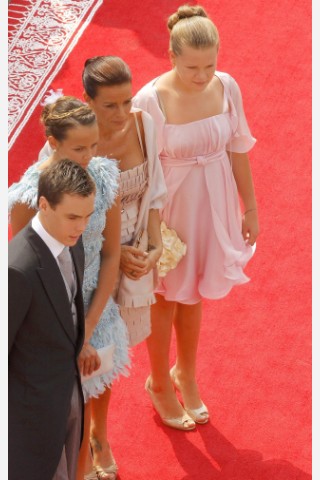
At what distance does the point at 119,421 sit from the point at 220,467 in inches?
20.2

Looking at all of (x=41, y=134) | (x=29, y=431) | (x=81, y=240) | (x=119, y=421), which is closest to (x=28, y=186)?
(x=81, y=240)

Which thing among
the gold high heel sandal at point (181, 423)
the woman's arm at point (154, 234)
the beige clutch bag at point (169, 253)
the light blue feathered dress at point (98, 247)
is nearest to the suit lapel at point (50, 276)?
the light blue feathered dress at point (98, 247)

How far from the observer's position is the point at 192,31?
4047 mm

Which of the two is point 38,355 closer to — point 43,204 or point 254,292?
point 43,204

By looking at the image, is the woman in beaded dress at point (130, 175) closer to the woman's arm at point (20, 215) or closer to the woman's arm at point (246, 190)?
the woman's arm at point (20, 215)

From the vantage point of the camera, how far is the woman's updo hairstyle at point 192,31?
159 inches

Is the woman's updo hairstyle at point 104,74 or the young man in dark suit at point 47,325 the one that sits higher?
the woman's updo hairstyle at point 104,74

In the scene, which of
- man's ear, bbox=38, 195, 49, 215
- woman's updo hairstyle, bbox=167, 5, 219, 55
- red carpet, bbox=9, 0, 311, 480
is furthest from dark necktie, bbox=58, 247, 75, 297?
red carpet, bbox=9, 0, 311, 480

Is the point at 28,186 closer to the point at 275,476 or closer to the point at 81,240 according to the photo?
the point at 81,240

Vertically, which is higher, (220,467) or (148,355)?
(148,355)

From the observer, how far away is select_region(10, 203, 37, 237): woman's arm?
351 centimetres

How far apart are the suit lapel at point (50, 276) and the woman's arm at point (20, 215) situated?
224 millimetres

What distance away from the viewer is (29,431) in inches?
136

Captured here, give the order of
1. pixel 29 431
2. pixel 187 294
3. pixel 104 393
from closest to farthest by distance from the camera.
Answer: pixel 29 431, pixel 104 393, pixel 187 294
